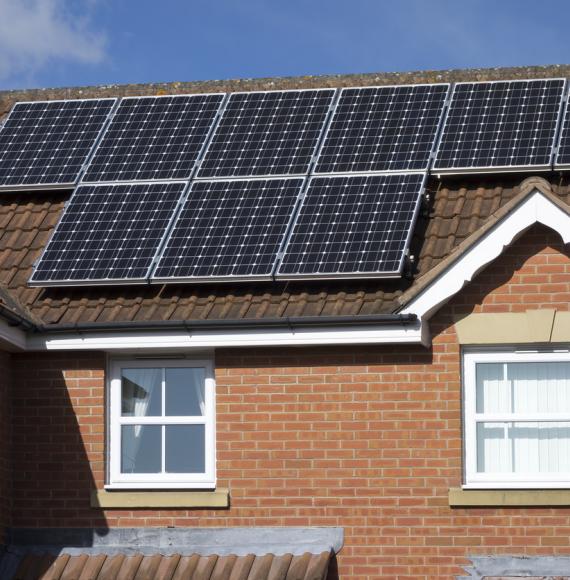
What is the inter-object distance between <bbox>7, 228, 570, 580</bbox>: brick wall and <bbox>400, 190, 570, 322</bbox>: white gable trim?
20.0 inches

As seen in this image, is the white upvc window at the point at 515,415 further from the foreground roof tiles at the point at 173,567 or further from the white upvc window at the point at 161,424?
the white upvc window at the point at 161,424

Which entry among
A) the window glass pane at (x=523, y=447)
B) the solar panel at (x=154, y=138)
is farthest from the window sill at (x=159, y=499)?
the solar panel at (x=154, y=138)

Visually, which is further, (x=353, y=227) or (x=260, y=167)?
(x=260, y=167)

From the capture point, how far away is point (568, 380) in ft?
54.4

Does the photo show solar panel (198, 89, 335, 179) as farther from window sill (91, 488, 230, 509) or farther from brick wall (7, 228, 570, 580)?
window sill (91, 488, 230, 509)

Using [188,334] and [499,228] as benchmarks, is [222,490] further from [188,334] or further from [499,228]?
[499,228]

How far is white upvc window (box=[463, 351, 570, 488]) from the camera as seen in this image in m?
16.5

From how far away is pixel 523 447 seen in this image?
16.5 m

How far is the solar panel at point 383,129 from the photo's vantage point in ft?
60.1

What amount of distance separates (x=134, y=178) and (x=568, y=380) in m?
6.03

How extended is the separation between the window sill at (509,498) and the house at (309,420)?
2 centimetres

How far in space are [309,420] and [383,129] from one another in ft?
14.1

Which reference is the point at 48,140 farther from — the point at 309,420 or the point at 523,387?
the point at 523,387

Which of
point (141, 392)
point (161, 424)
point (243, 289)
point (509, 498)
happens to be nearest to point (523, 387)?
point (509, 498)
